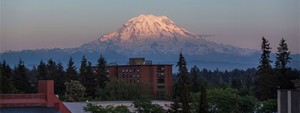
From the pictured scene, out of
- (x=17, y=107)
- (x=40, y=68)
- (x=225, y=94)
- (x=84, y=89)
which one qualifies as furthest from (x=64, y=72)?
(x=17, y=107)

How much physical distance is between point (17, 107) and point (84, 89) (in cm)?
2328

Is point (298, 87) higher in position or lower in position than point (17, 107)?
higher

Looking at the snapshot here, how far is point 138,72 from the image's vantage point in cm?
4966

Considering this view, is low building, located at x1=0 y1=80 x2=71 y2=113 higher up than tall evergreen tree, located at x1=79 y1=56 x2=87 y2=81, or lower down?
lower down

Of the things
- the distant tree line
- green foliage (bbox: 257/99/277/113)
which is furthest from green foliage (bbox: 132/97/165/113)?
green foliage (bbox: 257/99/277/113)

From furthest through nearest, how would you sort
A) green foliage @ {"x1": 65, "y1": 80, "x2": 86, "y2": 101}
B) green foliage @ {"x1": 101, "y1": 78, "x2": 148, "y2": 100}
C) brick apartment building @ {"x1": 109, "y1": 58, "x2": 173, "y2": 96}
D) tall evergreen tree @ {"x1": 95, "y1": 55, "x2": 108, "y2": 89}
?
brick apartment building @ {"x1": 109, "y1": 58, "x2": 173, "y2": 96} → tall evergreen tree @ {"x1": 95, "y1": 55, "x2": 108, "y2": 89} → green foliage @ {"x1": 101, "y1": 78, "x2": 148, "y2": 100} → green foliage @ {"x1": 65, "y1": 80, "x2": 86, "y2": 101}

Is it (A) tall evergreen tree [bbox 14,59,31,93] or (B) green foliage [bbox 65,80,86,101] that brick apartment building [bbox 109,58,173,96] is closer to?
(A) tall evergreen tree [bbox 14,59,31,93]

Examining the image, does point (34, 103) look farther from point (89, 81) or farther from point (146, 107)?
point (89, 81)

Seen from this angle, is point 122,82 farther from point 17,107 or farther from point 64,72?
point 17,107

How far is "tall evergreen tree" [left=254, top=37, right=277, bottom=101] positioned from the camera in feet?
93.8

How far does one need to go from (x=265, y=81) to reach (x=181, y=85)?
12.4 metres

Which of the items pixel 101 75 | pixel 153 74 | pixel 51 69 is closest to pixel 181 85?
pixel 101 75

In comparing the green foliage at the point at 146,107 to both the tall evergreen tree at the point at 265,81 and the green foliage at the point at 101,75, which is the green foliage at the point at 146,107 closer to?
the tall evergreen tree at the point at 265,81

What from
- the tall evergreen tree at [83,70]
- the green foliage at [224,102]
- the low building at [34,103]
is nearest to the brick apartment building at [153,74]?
the tall evergreen tree at [83,70]
